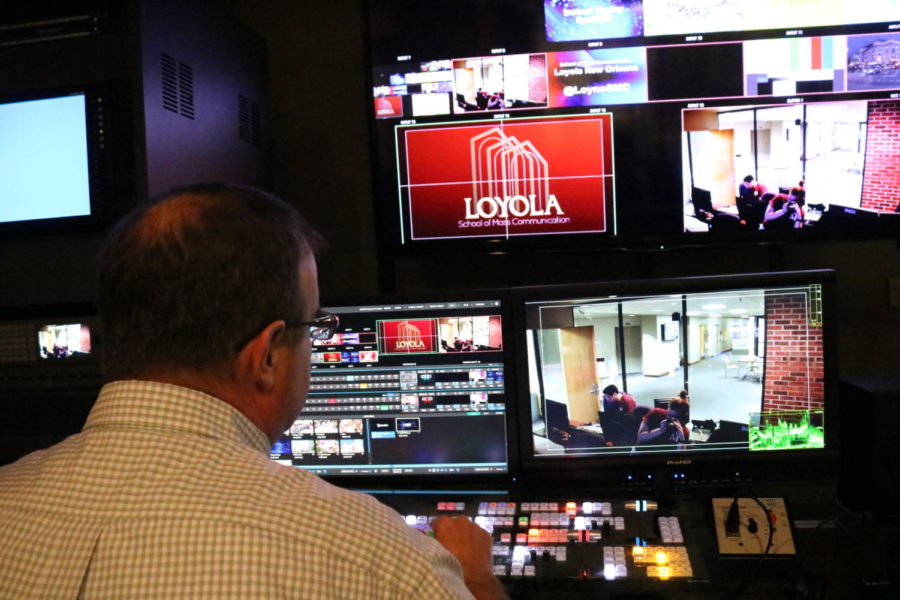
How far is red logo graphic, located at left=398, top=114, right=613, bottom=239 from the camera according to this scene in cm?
182

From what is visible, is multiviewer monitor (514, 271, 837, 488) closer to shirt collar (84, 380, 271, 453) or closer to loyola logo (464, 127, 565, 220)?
loyola logo (464, 127, 565, 220)

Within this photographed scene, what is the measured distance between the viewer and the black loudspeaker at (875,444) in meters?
1.57

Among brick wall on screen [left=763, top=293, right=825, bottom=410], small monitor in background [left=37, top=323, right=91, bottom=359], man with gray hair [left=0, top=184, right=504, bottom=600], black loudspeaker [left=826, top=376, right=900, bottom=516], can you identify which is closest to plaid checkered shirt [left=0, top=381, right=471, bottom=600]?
man with gray hair [left=0, top=184, right=504, bottom=600]

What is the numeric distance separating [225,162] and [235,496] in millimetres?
1204

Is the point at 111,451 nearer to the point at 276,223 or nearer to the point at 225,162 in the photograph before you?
the point at 276,223

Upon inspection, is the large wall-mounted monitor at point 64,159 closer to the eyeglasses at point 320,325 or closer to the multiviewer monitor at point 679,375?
the eyeglasses at point 320,325

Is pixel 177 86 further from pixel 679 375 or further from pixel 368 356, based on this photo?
pixel 679 375

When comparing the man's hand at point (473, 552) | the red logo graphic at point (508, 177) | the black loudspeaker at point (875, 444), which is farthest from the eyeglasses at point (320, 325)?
the black loudspeaker at point (875, 444)

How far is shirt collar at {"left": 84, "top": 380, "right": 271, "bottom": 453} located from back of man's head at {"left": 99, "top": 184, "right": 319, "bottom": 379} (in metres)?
0.03

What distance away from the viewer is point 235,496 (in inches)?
28.7

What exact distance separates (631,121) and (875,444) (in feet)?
2.98

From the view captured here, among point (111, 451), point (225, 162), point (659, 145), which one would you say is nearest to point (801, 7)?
point (659, 145)

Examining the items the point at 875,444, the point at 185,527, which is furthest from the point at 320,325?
the point at 875,444

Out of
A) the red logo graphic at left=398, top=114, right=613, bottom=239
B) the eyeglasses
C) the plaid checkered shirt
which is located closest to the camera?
the plaid checkered shirt
